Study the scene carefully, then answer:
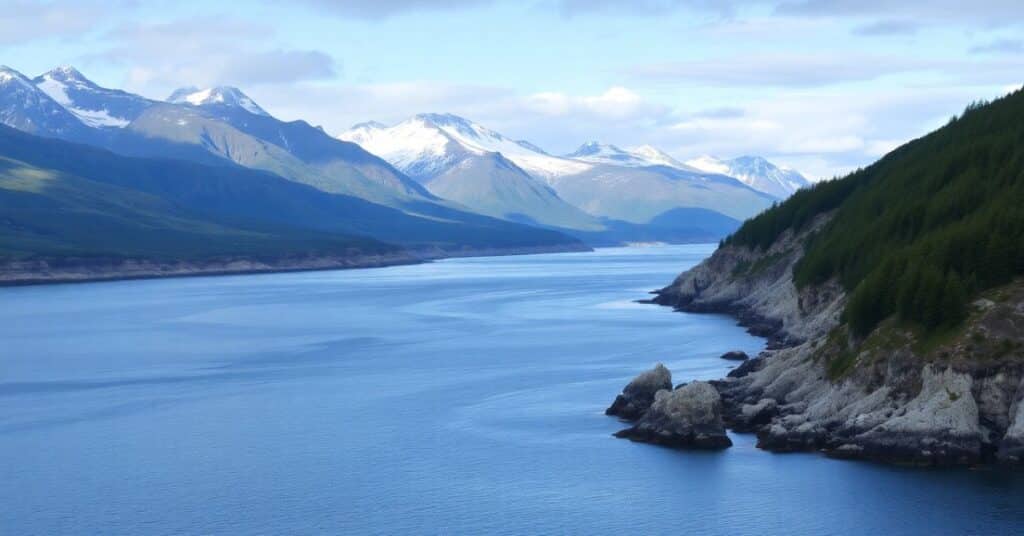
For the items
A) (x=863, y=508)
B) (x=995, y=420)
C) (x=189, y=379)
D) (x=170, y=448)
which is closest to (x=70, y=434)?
(x=170, y=448)

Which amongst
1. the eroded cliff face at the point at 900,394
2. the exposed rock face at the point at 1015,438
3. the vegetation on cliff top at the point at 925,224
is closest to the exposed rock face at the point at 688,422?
the eroded cliff face at the point at 900,394

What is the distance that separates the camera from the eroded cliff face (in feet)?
174

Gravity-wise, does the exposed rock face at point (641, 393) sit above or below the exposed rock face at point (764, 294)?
below

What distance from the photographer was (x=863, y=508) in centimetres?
4859

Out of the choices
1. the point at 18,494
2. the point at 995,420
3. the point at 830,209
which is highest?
the point at 830,209

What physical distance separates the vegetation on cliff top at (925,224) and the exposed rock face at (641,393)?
9.15m

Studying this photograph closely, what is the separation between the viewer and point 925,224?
77562mm

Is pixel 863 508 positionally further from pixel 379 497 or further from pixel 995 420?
pixel 379 497

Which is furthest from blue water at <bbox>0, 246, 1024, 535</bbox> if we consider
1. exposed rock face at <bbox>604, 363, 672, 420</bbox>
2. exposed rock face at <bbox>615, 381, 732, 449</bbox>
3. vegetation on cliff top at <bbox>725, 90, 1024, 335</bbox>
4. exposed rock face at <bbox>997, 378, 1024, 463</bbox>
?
vegetation on cliff top at <bbox>725, 90, 1024, 335</bbox>

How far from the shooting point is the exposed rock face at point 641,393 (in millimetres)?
66250

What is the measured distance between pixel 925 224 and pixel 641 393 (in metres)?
21.6

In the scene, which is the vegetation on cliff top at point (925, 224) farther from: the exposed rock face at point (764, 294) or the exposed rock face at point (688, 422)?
the exposed rock face at point (688, 422)

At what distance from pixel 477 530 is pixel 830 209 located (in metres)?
82.6

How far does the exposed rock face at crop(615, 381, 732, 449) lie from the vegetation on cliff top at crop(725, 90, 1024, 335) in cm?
886
